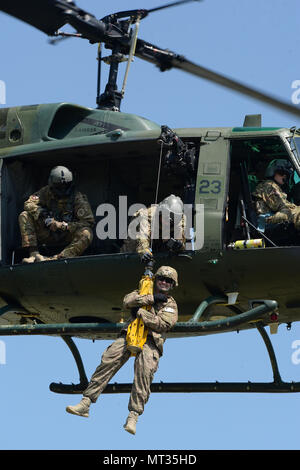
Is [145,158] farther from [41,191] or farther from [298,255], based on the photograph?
[298,255]

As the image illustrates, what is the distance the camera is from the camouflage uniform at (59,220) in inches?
565

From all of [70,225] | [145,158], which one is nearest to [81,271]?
[70,225]

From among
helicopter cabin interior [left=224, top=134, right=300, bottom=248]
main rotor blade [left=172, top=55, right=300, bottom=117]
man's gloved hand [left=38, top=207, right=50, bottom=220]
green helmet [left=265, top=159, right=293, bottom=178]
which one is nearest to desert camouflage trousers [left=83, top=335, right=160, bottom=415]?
helicopter cabin interior [left=224, top=134, right=300, bottom=248]

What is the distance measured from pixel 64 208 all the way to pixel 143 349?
2.36 meters

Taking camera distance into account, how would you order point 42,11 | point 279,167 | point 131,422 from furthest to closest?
1. point 279,167
2. point 42,11
3. point 131,422

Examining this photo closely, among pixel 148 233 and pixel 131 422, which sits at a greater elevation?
pixel 148 233

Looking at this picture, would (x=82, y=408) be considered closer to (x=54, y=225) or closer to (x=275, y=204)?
(x=54, y=225)

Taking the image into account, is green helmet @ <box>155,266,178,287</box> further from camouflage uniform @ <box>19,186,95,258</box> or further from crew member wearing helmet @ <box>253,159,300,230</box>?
camouflage uniform @ <box>19,186,95,258</box>

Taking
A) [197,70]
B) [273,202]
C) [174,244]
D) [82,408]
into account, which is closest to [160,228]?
[174,244]

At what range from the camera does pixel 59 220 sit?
14.5 m

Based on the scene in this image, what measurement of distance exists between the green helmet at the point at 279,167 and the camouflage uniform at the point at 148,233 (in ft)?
3.66

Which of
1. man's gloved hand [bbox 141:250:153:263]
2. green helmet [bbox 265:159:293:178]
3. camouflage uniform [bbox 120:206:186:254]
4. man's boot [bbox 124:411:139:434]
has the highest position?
green helmet [bbox 265:159:293:178]

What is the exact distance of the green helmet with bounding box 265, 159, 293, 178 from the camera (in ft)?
45.6
